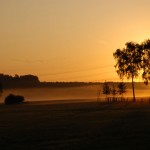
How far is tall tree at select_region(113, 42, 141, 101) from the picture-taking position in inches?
4857

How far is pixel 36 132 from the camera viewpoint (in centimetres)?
3678

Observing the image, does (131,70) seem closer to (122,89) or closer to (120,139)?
(122,89)

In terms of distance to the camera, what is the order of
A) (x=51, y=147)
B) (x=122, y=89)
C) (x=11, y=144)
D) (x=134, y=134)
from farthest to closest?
(x=122, y=89) → (x=134, y=134) → (x=11, y=144) → (x=51, y=147)

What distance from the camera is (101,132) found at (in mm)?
35500

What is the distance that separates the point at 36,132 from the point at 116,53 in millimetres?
94351

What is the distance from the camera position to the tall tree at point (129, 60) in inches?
4857

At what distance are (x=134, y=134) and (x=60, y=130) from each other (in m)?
7.29

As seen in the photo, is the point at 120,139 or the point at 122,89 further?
the point at 122,89

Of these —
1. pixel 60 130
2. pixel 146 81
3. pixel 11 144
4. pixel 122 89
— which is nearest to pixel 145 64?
pixel 146 81

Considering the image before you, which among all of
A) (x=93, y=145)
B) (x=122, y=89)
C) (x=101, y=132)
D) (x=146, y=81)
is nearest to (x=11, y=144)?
(x=93, y=145)

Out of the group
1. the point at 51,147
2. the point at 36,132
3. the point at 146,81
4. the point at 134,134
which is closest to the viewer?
the point at 51,147

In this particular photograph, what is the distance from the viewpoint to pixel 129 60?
12619 centimetres

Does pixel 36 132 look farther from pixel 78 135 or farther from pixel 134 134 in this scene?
pixel 134 134

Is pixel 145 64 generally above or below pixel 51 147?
above
